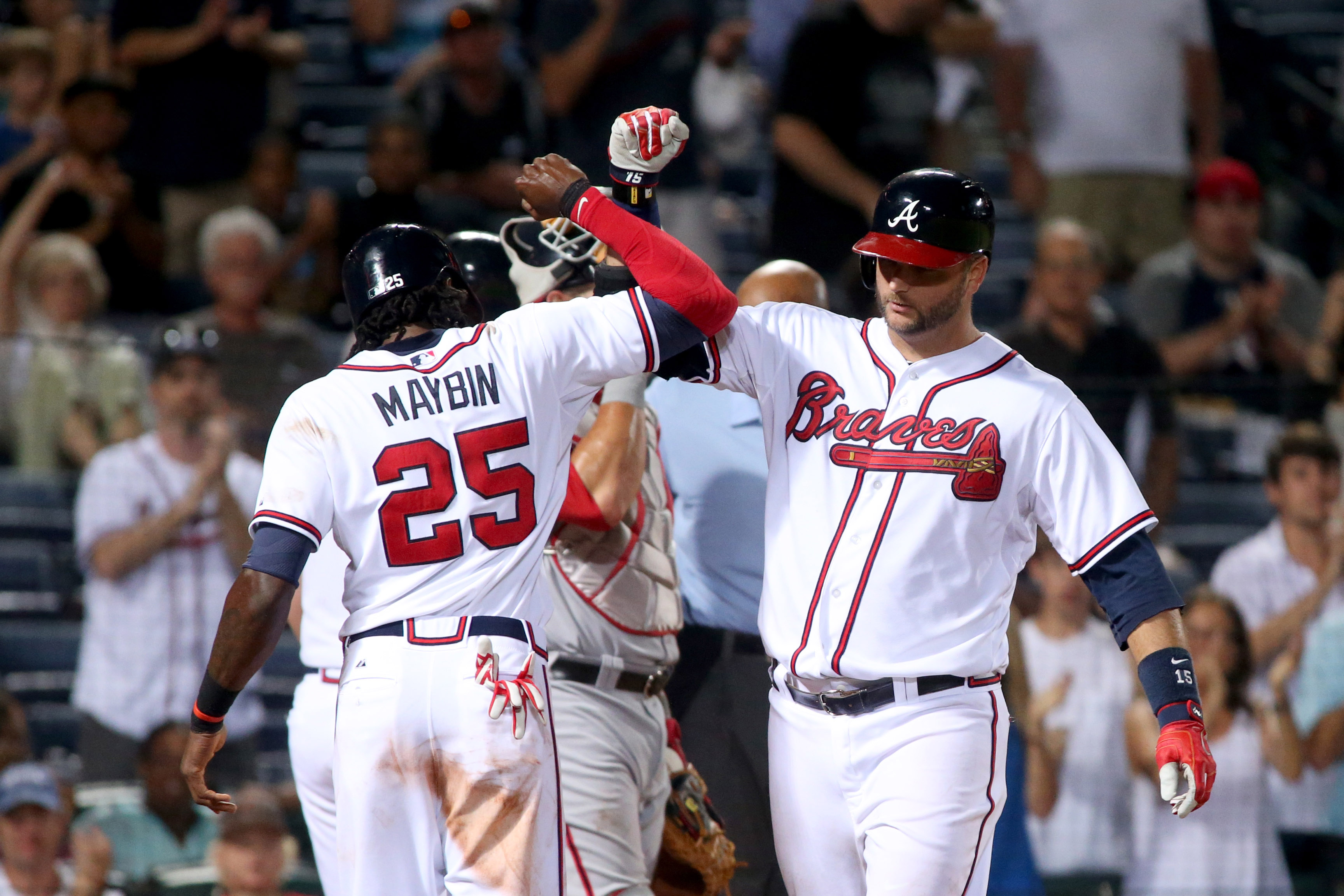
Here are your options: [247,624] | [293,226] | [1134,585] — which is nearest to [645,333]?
[247,624]

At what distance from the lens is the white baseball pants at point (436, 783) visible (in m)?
2.99

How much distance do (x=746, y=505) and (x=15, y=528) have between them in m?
3.80

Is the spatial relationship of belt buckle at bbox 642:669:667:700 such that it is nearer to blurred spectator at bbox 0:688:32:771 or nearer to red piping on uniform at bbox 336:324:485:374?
red piping on uniform at bbox 336:324:485:374

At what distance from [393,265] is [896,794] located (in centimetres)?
141

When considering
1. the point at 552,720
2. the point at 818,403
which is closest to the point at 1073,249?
the point at 818,403

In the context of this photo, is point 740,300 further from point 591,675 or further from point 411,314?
point 411,314

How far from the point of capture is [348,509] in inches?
120

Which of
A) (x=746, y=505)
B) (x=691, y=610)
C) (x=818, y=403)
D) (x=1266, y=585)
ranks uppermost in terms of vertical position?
(x=818, y=403)

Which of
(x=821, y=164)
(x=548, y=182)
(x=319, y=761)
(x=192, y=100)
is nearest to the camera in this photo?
(x=548, y=182)

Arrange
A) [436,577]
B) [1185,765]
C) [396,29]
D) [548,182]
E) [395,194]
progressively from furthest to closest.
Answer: [396,29] < [395,194] < [548,182] < [436,577] < [1185,765]

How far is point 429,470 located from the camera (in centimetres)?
303

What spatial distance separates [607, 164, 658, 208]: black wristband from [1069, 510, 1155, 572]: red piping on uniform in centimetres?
114

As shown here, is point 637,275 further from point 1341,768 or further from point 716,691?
point 1341,768

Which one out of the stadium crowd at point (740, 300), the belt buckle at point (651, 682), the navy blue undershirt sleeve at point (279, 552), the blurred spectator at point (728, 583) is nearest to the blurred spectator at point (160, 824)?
the stadium crowd at point (740, 300)
